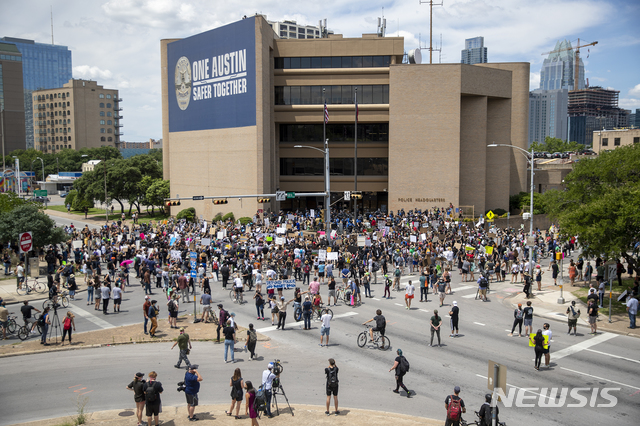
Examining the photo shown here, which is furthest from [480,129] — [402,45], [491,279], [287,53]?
[491,279]

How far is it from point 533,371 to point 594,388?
1.90 meters

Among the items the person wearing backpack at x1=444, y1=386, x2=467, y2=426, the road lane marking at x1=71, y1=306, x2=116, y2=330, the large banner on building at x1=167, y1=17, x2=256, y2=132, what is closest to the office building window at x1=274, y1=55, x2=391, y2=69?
the large banner on building at x1=167, y1=17, x2=256, y2=132

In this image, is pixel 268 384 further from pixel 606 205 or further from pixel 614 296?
pixel 614 296

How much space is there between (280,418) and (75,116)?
17237cm

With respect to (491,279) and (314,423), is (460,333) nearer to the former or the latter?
(314,423)

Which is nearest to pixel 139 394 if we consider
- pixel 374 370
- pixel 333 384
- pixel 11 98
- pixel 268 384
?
pixel 268 384

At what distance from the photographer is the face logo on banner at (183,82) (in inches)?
2522

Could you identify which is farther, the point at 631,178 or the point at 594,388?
the point at 631,178

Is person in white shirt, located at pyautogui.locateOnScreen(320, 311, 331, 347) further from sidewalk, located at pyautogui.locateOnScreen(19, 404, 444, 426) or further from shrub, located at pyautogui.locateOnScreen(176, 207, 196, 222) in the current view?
shrub, located at pyautogui.locateOnScreen(176, 207, 196, 222)

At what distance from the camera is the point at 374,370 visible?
668 inches

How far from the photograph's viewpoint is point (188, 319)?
2356 cm

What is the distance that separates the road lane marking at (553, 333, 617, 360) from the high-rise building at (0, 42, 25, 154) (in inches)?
7127

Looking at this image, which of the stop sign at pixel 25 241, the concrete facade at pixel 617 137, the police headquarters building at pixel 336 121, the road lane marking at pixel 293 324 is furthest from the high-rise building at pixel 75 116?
the road lane marking at pixel 293 324

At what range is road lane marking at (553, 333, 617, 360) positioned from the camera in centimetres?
1867
